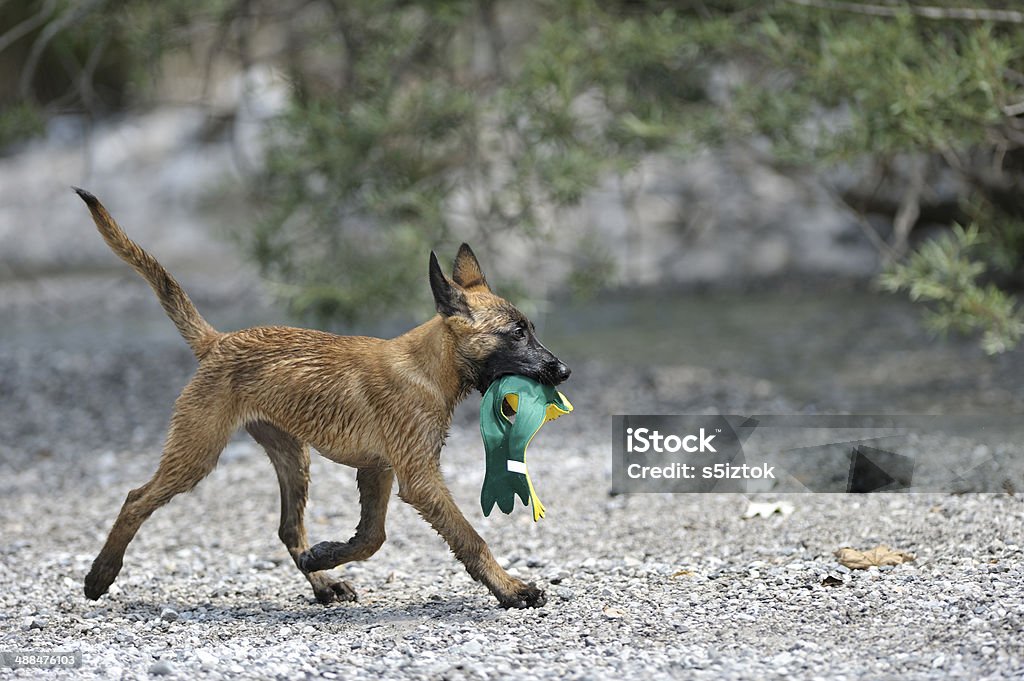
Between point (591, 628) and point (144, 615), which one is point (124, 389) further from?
point (591, 628)

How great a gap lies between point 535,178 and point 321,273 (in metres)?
1.46

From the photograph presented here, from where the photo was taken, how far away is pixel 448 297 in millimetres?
3984

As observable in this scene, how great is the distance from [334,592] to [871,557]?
1.86m

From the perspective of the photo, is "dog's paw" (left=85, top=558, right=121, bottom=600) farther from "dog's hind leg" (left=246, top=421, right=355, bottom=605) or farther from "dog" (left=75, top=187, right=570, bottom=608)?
"dog's hind leg" (left=246, top=421, right=355, bottom=605)

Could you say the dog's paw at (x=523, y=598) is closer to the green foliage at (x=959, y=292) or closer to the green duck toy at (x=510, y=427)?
the green duck toy at (x=510, y=427)

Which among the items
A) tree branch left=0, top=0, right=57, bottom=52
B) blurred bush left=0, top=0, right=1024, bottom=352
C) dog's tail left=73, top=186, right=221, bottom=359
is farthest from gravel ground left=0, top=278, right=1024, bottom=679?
tree branch left=0, top=0, right=57, bottom=52

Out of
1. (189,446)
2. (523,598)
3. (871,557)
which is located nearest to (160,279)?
(189,446)

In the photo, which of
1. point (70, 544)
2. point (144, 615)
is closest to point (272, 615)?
point (144, 615)

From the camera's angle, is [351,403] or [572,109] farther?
[572,109]

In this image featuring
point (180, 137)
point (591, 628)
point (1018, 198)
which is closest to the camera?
point (591, 628)

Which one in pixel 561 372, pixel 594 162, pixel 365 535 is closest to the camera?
pixel 561 372

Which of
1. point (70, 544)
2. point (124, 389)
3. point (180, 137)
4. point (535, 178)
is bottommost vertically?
point (70, 544)

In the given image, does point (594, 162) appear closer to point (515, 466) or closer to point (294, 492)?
point (294, 492)

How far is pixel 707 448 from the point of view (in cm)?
613
